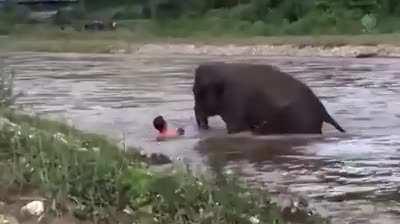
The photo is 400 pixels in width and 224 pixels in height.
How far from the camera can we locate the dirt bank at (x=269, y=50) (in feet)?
124

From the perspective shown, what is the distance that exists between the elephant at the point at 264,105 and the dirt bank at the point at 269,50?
2128cm

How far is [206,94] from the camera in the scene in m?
15.8

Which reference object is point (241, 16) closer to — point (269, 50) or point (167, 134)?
point (269, 50)

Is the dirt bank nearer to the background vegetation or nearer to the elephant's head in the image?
the background vegetation

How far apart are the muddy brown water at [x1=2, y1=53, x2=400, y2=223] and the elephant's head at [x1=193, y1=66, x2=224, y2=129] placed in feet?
0.76

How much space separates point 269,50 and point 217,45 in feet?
12.2

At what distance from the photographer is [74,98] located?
840 inches

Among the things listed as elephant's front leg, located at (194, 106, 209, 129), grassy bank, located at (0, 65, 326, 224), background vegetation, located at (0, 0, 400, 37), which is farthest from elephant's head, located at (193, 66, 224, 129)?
background vegetation, located at (0, 0, 400, 37)

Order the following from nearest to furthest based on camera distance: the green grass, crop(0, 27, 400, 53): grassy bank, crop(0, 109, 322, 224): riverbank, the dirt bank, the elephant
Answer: crop(0, 109, 322, 224): riverbank
the elephant
the dirt bank
crop(0, 27, 400, 53): grassy bank
the green grass

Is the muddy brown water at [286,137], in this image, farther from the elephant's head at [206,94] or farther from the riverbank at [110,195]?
the riverbank at [110,195]

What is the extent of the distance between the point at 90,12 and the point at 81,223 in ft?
189

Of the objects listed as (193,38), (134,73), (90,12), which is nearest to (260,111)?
(134,73)

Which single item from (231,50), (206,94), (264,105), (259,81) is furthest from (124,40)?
(264,105)

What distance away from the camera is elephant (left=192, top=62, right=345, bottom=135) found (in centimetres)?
1532
